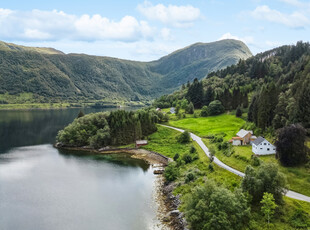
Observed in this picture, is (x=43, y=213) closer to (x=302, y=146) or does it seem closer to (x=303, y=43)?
(x=302, y=146)

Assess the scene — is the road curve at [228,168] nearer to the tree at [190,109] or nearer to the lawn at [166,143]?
the lawn at [166,143]

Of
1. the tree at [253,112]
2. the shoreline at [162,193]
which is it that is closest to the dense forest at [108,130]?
the shoreline at [162,193]

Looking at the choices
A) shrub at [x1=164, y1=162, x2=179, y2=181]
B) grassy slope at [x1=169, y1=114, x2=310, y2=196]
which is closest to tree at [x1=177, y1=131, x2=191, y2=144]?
grassy slope at [x1=169, y1=114, x2=310, y2=196]

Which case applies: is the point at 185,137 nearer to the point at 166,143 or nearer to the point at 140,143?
the point at 166,143

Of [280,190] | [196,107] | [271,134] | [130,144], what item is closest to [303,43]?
[196,107]

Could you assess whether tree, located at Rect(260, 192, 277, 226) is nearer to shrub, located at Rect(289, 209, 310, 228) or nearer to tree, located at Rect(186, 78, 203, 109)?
shrub, located at Rect(289, 209, 310, 228)

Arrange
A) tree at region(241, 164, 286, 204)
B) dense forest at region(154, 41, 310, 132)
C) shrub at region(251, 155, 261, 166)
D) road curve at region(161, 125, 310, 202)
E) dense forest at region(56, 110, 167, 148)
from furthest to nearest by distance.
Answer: dense forest at region(56, 110, 167, 148) < dense forest at region(154, 41, 310, 132) < shrub at region(251, 155, 261, 166) < road curve at region(161, 125, 310, 202) < tree at region(241, 164, 286, 204)
